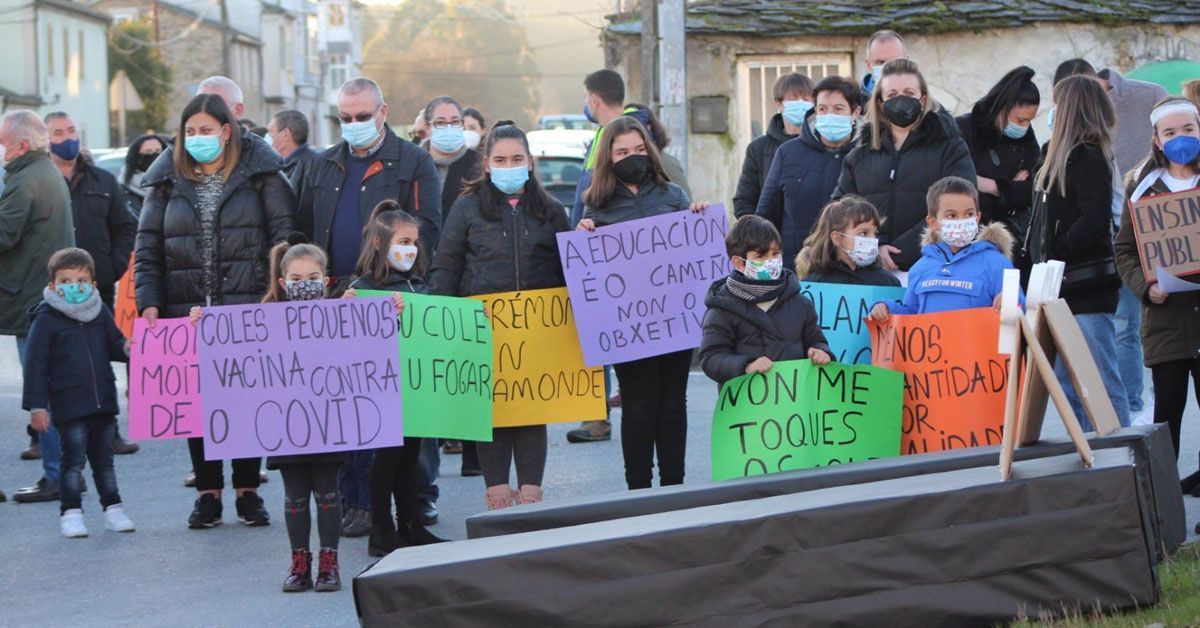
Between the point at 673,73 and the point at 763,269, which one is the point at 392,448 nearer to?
the point at 763,269

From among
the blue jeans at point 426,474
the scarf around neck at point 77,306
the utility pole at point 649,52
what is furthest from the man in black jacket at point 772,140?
the utility pole at point 649,52

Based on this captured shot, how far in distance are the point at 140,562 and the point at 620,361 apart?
2.56 metres

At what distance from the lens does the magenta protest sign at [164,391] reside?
8.56 m

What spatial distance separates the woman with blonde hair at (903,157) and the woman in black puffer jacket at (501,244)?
66.1 inches

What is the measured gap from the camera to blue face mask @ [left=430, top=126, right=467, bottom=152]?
1065cm

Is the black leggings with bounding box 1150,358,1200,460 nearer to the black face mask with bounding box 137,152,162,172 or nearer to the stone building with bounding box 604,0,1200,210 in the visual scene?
the black face mask with bounding box 137,152,162,172

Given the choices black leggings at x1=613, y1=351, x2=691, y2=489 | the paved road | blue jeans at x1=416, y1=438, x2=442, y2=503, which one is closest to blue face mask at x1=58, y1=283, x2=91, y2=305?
the paved road

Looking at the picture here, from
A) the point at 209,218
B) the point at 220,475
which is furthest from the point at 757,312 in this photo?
the point at 220,475

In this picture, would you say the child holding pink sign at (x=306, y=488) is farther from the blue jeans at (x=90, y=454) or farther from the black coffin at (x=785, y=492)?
the blue jeans at (x=90, y=454)

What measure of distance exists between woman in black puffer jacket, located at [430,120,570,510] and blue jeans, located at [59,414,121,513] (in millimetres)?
2155

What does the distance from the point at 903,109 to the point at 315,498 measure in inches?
138

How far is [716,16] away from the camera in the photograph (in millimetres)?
19734

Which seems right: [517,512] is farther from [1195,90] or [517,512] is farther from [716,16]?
[716,16]

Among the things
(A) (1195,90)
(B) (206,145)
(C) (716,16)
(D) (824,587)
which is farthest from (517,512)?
(C) (716,16)
